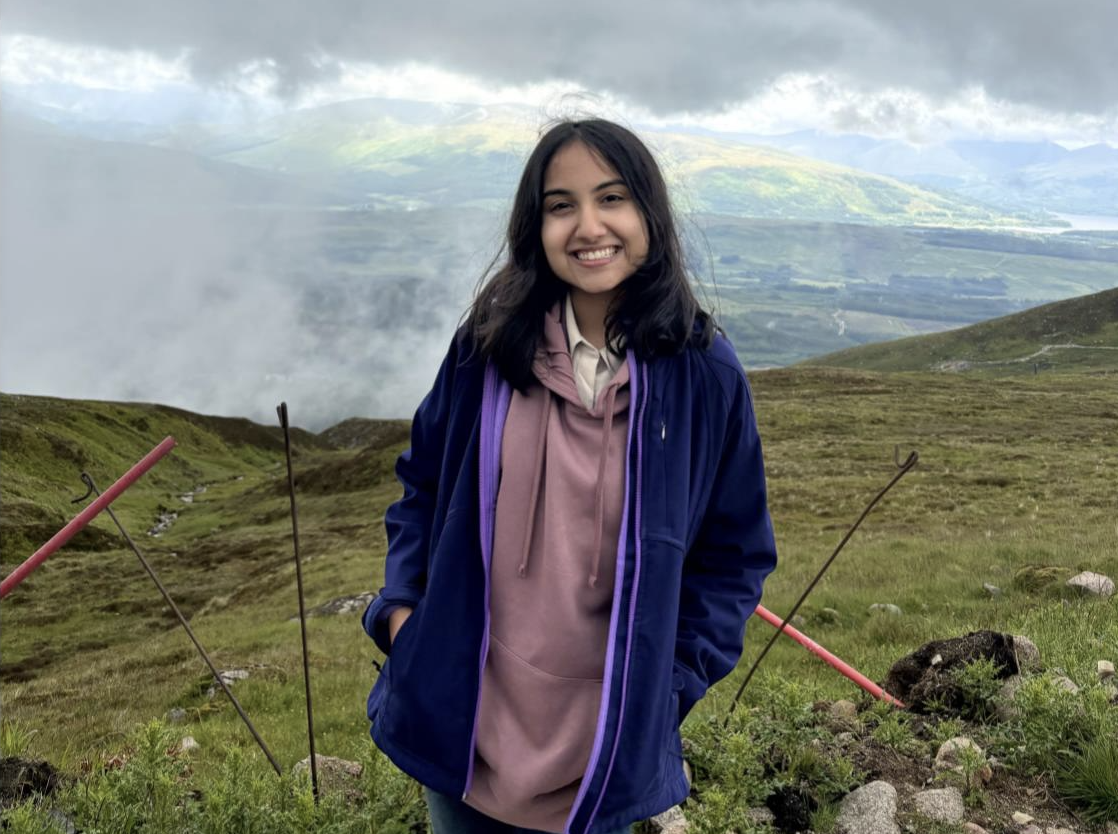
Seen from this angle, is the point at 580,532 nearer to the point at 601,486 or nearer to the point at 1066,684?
the point at 601,486

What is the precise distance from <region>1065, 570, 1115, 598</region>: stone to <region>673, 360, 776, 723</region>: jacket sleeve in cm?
973

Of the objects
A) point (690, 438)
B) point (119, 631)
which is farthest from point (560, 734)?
point (119, 631)

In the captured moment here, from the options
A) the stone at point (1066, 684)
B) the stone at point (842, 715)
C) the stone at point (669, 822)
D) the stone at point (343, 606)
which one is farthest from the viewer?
the stone at point (343, 606)

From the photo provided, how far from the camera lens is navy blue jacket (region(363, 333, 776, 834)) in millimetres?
2664

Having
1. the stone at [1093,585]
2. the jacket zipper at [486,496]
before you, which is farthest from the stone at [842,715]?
the stone at [1093,585]

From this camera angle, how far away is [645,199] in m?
2.98

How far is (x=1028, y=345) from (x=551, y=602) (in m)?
140

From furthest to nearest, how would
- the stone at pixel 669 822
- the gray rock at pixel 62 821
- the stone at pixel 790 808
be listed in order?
the stone at pixel 790 808, the stone at pixel 669 822, the gray rock at pixel 62 821

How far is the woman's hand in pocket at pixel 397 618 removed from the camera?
10.1ft

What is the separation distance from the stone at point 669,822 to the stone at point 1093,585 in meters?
8.36

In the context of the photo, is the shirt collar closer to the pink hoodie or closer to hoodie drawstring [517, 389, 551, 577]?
the pink hoodie

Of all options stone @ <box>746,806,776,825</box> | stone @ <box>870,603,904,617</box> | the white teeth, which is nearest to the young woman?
the white teeth

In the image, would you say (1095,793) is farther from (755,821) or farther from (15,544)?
(15,544)

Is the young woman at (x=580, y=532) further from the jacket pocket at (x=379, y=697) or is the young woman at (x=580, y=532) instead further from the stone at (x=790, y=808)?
the stone at (x=790, y=808)
